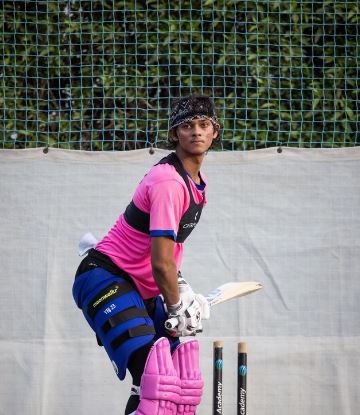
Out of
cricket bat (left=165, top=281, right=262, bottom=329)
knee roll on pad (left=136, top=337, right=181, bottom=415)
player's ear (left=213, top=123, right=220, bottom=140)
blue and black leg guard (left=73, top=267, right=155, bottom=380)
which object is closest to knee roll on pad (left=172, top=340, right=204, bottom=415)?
knee roll on pad (left=136, top=337, right=181, bottom=415)

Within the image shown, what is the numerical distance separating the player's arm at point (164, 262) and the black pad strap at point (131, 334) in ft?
0.71

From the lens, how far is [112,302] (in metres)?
4.65

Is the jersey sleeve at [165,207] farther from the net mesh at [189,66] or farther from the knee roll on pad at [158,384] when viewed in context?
the net mesh at [189,66]

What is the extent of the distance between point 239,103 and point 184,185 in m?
2.34

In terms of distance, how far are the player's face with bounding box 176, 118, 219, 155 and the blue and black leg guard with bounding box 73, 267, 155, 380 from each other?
745mm

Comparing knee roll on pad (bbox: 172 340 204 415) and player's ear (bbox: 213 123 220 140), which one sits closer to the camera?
knee roll on pad (bbox: 172 340 204 415)

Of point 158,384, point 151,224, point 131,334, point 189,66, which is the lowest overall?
point 158,384

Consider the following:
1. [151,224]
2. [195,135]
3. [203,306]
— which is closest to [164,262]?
[151,224]

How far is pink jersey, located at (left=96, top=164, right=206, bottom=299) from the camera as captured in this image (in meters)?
4.52

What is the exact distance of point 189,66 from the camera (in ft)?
22.4

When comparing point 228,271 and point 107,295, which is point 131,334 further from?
point 228,271

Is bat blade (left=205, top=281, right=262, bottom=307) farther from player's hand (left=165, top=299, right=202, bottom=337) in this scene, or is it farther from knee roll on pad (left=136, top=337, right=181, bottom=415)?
knee roll on pad (left=136, top=337, right=181, bottom=415)

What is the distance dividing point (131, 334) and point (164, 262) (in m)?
0.39

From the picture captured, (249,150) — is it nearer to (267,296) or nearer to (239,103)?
(239,103)
